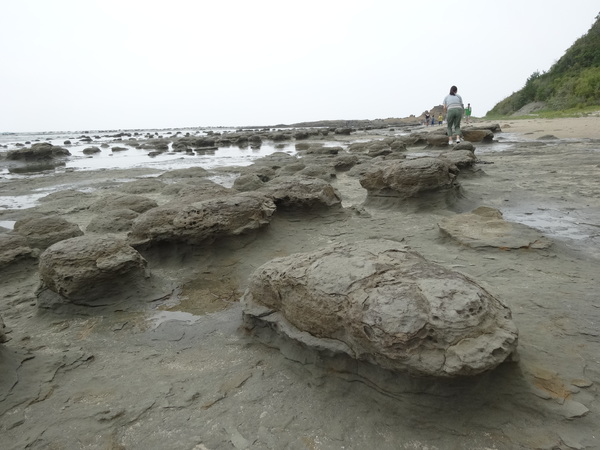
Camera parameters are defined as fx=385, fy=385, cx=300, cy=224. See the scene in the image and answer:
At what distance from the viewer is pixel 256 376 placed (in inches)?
85.9

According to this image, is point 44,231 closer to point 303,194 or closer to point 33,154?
point 303,194

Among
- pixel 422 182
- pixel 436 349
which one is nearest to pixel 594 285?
pixel 436 349

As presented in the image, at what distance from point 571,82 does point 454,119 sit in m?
18.9

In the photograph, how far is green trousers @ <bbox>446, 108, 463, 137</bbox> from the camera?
10719 mm

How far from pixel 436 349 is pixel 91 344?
2.32 m

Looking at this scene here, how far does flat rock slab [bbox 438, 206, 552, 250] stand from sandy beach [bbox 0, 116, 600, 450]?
0.11 m

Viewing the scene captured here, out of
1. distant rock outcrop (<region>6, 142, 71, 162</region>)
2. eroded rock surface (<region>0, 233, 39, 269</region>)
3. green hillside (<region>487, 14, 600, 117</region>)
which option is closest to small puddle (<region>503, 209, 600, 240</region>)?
eroded rock surface (<region>0, 233, 39, 269</region>)

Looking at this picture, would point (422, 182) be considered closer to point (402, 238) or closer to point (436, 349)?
point (402, 238)

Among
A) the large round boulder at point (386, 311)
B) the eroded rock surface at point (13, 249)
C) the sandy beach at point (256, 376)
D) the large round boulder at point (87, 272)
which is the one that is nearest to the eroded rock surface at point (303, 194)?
the sandy beach at point (256, 376)

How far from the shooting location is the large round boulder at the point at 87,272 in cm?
317

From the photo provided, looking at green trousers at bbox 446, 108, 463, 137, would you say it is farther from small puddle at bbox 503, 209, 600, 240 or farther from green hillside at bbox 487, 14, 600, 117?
green hillside at bbox 487, 14, 600, 117

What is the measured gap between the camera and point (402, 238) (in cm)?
414

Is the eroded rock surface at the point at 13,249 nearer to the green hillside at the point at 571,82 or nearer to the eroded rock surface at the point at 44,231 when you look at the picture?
the eroded rock surface at the point at 44,231

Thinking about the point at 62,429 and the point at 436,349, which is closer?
the point at 436,349
